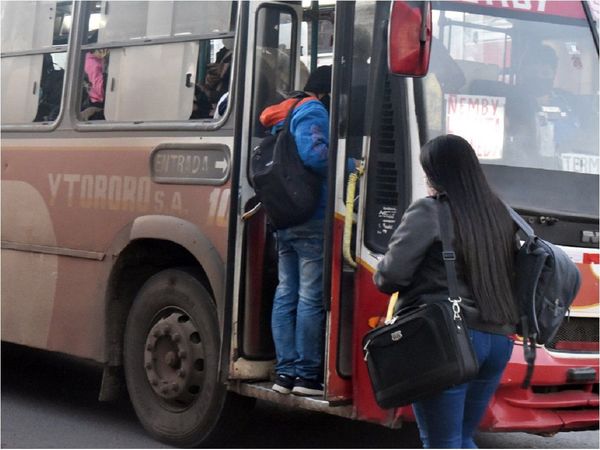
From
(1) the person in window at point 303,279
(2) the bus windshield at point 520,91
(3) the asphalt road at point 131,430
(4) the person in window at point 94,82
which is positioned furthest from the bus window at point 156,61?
(3) the asphalt road at point 131,430

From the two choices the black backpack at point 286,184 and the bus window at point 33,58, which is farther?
the bus window at point 33,58

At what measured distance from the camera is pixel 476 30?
20.2 feet

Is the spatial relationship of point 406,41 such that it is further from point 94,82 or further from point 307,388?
point 94,82

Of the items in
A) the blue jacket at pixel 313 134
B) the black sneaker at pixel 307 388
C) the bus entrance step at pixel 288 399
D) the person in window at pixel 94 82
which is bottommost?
the bus entrance step at pixel 288 399

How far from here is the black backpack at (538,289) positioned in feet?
15.5

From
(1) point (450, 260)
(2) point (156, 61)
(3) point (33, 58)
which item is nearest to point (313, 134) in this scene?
(2) point (156, 61)

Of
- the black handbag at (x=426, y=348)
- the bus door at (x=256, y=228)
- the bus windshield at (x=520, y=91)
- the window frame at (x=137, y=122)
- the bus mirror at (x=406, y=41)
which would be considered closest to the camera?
the black handbag at (x=426, y=348)

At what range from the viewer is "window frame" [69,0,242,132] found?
22.0 ft

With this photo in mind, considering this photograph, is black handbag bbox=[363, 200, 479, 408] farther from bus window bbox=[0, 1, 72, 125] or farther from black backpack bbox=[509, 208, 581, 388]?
bus window bbox=[0, 1, 72, 125]

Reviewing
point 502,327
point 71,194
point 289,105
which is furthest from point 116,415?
point 502,327

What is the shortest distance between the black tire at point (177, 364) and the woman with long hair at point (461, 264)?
7.36 ft

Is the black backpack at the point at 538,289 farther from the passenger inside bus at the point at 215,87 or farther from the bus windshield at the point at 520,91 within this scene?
the passenger inside bus at the point at 215,87

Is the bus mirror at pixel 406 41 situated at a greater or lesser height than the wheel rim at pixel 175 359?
greater

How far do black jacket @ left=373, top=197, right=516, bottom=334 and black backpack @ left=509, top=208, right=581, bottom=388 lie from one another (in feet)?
0.31
